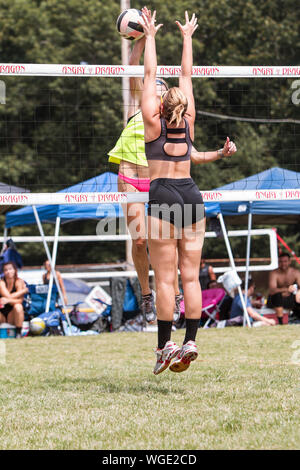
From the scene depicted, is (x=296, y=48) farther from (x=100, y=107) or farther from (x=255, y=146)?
(x=100, y=107)

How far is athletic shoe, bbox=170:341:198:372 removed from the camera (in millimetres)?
5195

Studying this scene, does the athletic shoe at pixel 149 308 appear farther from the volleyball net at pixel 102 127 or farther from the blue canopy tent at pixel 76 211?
the volleyball net at pixel 102 127

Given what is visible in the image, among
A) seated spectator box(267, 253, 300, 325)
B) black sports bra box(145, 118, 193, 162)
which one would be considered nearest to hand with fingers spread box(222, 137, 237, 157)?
black sports bra box(145, 118, 193, 162)

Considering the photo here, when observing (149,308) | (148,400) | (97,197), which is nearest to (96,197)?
(97,197)

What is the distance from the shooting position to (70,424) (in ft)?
14.1

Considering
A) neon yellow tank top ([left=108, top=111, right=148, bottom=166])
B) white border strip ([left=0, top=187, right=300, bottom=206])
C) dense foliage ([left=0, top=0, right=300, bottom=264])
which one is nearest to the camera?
white border strip ([left=0, top=187, right=300, bottom=206])

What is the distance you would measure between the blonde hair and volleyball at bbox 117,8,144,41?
4.68 feet

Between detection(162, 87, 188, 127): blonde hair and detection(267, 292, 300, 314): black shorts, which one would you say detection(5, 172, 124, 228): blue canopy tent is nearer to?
detection(267, 292, 300, 314): black shorts

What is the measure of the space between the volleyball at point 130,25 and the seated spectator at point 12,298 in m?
6.36

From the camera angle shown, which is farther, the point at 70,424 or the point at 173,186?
the point at 173,186

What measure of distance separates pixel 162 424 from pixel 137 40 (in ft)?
12.7

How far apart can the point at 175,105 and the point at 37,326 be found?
7404mm

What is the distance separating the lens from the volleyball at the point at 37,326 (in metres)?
12.0
